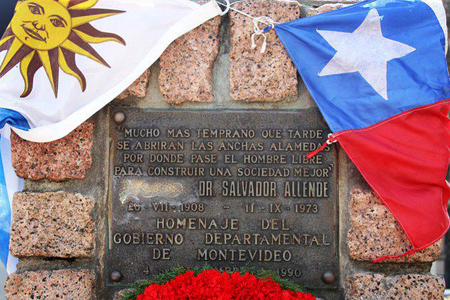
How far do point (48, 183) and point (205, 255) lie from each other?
3.21 feet

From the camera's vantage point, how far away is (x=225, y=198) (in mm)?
2807

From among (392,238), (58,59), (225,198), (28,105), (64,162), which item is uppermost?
(58,59)

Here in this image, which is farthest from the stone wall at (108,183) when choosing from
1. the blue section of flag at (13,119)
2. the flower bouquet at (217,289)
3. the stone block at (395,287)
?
the flower bouquet at (217,289)

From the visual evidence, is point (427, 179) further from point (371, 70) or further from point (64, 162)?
point (64, 162)

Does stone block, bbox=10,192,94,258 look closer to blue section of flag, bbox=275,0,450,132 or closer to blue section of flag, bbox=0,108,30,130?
blue section of flag, bbox=0,108,30,130

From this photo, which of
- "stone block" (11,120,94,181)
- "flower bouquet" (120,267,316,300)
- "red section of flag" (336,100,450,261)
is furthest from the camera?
"stone block" (11,120,94,181)

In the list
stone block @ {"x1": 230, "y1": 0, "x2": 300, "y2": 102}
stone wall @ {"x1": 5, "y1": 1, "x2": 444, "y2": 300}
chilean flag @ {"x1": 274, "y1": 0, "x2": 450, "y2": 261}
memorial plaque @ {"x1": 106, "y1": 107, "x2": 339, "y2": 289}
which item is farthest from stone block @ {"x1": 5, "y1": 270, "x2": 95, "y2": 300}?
chilean flag @ {"x1": 274, "y1": 0, "x2": 450, "y2": 261}

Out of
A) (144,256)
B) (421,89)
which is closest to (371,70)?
(421,89)

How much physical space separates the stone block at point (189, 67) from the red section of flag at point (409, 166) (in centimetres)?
82

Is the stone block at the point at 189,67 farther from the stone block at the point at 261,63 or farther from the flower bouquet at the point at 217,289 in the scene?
the flower bouquet at the point at 217,289

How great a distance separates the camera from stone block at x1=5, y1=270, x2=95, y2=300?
107 inches

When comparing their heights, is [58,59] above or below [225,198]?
above

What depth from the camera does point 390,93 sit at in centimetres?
275

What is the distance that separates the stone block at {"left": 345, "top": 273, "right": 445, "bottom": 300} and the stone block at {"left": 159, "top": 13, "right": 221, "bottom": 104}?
4.28ft
